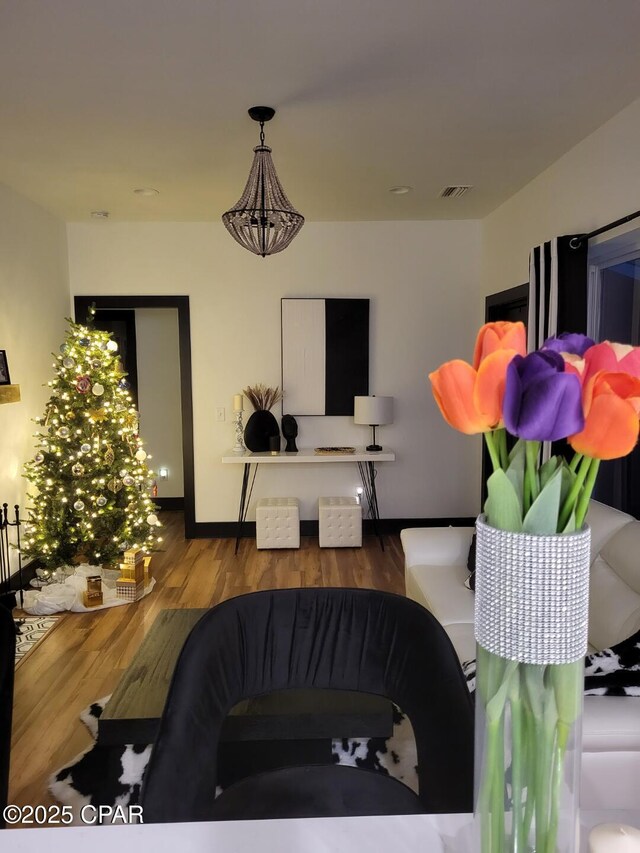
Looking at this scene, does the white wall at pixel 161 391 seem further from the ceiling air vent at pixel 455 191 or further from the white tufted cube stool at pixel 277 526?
the ceiling air vent at pixel 455 191

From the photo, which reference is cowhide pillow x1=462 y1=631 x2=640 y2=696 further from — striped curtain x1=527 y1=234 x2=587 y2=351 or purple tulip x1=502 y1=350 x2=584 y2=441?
striped curtain x1=527 y1=234 x2=587 y2=351

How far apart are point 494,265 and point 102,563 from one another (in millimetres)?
3778

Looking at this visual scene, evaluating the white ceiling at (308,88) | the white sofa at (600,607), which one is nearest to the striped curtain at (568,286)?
the white ceiling at (308,88)

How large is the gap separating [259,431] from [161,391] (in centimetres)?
175

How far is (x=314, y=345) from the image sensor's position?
5.26 meters

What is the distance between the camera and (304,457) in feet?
16.1

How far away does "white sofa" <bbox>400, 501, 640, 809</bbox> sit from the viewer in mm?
1469

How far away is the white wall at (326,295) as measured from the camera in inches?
204

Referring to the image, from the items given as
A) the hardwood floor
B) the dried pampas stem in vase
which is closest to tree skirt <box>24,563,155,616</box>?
the hardwood floor

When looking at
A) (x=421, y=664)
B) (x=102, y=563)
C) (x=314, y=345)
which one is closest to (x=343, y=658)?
(x=421, y=664)

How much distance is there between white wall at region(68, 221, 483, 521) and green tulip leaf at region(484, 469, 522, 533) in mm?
4779

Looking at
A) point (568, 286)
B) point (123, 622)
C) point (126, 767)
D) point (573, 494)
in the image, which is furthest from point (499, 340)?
point (123, 622)

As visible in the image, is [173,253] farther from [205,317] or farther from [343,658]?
[343,658]

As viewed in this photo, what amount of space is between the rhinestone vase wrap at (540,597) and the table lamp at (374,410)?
14.4 ft
